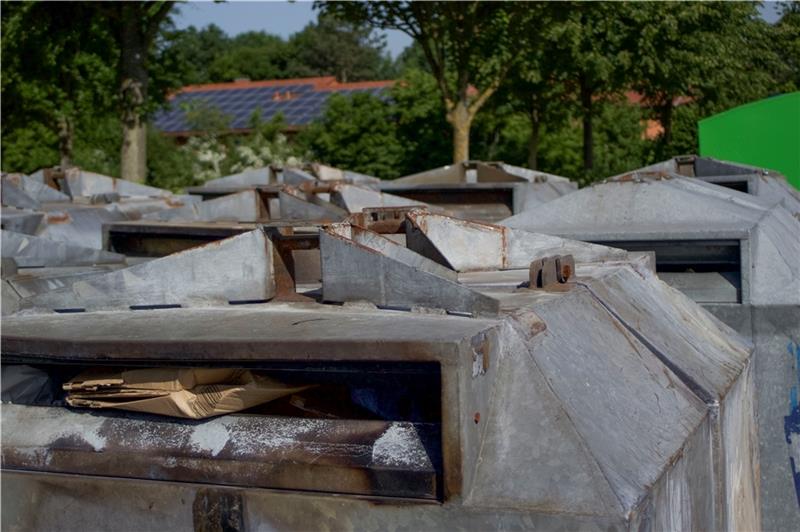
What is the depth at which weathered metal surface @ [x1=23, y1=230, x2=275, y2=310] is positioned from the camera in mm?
3070

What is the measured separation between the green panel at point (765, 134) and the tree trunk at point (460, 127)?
7916mm

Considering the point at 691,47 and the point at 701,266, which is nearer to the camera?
the point at 701,266

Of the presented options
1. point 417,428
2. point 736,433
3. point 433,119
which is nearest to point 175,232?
point 736,433

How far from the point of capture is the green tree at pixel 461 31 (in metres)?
17.5

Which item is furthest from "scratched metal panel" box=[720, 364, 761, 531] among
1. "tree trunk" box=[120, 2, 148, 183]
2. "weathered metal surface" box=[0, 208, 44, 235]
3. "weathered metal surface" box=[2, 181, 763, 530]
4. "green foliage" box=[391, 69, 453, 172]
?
"green foliage" box=[391, 69, 453, 172]

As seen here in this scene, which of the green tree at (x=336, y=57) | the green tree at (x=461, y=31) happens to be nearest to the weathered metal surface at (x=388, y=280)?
the green tree at (x=461, y=31)

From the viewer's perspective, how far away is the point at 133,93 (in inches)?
685

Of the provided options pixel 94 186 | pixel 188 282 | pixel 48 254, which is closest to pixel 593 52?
pixel 94 186

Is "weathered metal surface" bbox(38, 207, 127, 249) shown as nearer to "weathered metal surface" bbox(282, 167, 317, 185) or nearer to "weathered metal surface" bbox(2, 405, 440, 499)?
"weathered metal surface" bbox(282, 167, 317, 185)

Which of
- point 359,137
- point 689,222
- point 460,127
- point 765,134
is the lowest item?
point 359,137

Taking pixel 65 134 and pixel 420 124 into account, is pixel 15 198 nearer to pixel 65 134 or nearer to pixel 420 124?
pixel 65 134

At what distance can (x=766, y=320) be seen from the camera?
14.4 ft

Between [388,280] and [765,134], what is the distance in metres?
6.77

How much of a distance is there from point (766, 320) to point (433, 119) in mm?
20134
